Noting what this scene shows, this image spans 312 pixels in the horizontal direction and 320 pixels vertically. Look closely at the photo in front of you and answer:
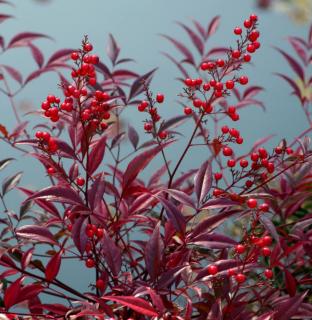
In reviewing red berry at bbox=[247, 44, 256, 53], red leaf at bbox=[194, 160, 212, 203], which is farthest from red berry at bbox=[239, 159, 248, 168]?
red berry at bbox=[247, 44, 256, 53]

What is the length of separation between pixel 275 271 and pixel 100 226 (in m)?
0.75

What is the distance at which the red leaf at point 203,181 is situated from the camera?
0.77 m

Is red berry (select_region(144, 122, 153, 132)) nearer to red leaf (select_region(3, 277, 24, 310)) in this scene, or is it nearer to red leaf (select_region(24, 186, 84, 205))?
red leaf (select_region(24, 186, 84, 205))

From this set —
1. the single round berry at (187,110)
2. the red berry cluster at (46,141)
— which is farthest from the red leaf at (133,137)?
the red berry cluster at (46,141)

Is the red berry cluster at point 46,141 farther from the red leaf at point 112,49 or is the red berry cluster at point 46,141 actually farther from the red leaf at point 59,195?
the red leaf at point 112,49

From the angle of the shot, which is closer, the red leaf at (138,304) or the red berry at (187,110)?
the red leaf at (138,304)

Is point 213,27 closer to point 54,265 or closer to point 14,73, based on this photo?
point 14,73

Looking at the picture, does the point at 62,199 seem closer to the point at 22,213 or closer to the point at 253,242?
the point at 253,242

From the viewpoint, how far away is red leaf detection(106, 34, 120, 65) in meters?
1.24

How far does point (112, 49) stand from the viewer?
1249mm

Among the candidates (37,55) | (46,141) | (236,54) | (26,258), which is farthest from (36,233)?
(37,55)

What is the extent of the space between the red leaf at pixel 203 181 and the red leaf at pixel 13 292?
271 millimetres

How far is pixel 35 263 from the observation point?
2.93ft

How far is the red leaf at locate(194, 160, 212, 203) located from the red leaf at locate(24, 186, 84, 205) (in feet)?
0.52
